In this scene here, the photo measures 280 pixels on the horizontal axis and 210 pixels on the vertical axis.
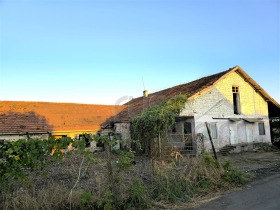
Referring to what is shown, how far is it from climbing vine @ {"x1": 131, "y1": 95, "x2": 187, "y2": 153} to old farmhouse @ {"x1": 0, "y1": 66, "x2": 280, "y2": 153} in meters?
0.63

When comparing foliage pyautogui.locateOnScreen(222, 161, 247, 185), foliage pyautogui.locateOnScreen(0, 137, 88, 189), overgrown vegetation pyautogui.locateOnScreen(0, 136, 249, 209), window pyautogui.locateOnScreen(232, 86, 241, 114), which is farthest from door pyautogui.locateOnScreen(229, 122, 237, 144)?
foliage pyautogui.locateOnScreen(0, 137, 88, 189)

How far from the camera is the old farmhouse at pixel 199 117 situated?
19000 mm

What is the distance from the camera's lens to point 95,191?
6965mm

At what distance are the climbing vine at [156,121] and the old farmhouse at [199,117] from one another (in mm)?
628

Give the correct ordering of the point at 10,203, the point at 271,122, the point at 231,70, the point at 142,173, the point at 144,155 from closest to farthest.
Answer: the point at 10,203 < the point at 142,173 < the point at 144,155 < the point at 231,70 < the point at 271,122

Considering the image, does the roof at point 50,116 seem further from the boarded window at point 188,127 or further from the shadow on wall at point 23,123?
the boarded window at point 188,127

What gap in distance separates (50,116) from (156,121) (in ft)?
33.6

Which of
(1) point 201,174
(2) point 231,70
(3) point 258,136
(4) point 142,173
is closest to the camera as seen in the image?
(1) point 201,174

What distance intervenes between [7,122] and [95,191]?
50.9ft

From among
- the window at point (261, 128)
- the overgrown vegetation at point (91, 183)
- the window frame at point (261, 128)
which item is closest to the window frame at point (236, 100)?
the window frame at point (261, 128)

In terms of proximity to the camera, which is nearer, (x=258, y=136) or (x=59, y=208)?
(x=59, y=208)

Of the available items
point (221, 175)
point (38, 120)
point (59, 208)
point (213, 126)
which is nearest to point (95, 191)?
point (59, 208)

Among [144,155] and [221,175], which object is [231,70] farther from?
[221,175]

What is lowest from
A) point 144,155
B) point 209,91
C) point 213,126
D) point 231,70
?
point 144,155
